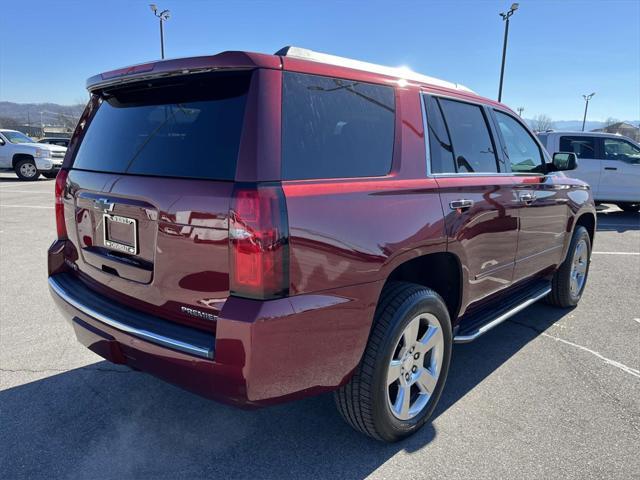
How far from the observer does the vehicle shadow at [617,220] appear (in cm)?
1013

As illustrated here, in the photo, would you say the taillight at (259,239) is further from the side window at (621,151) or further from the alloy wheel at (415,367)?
the side window at (621,151)

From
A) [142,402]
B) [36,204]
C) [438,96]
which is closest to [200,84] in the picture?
[438,96]

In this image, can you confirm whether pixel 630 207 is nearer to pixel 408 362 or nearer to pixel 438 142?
pixel 438 142

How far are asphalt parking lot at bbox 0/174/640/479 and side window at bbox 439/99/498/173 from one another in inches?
58.1

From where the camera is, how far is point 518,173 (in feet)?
12.0

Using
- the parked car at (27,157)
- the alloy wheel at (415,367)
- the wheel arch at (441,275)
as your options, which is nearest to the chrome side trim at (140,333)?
the alloy wheel at (415,367)

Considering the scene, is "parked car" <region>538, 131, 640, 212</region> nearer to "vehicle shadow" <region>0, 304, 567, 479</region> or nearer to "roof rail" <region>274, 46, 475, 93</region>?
"roof rail" <region>274, 46, 475, 93</region>

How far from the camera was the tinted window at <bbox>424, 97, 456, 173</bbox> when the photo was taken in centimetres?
278

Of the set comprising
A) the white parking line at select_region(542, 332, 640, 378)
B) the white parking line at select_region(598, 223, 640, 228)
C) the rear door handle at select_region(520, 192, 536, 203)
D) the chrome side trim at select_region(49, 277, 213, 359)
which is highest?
the rear door handle at select_region(520, 192, 536, 203)

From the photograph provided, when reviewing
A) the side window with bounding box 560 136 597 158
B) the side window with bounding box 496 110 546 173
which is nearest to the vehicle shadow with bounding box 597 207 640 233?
the side window with bounding box 560 136 597 158

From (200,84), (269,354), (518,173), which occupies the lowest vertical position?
(269,354)

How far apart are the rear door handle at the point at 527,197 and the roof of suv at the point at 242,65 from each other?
128cm

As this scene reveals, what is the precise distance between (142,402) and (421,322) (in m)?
1.77

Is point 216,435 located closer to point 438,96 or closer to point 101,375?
point 101,375
